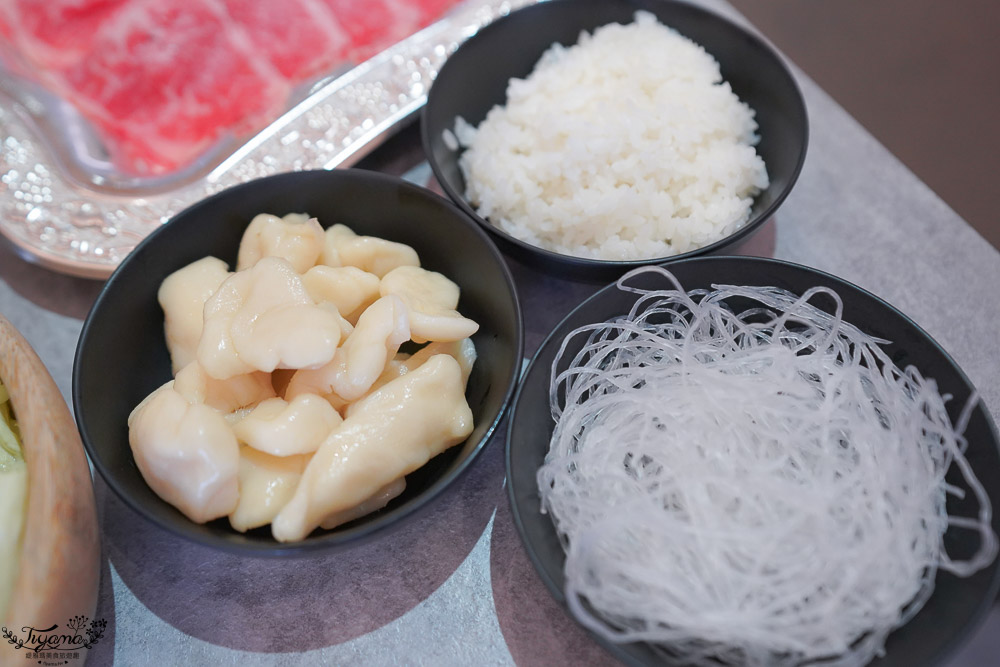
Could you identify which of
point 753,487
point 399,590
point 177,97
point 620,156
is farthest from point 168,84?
point 753,487

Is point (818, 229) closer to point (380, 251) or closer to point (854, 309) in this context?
point (854, 309)

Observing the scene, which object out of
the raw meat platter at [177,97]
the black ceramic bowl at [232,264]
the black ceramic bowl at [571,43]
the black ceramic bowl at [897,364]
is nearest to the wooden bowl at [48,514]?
the black ceramic bowl at [232,264]

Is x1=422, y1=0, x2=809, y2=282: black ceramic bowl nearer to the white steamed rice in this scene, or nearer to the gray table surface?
the white steamed rice

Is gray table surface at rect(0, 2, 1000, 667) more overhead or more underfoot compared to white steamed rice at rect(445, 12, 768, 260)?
more underfoot

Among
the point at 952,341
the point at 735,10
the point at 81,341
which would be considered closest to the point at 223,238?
the point at 81,341

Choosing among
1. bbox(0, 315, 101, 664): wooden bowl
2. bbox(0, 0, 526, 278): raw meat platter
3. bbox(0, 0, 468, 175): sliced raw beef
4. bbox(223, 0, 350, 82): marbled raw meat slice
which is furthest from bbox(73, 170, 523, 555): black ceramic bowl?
bbox(223, 0, 350, 82): marbled raw meat slice

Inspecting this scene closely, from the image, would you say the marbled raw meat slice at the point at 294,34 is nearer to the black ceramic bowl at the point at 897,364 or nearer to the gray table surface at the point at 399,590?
the gray table surface at the point at 399,590
